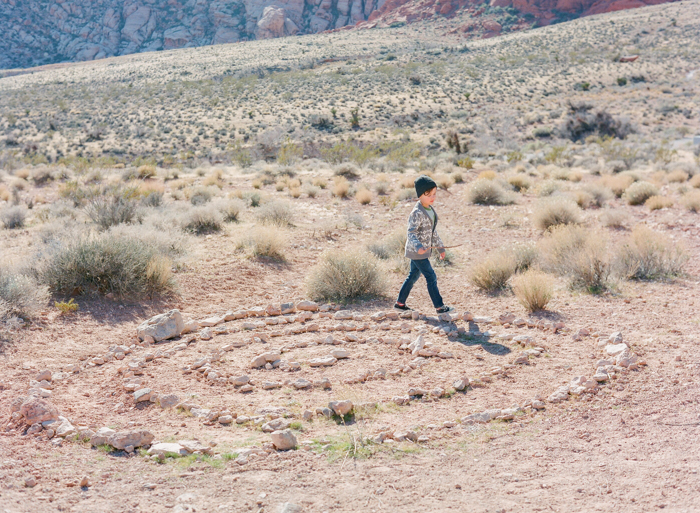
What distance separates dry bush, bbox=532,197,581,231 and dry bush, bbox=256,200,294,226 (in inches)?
212

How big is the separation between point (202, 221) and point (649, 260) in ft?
27.2

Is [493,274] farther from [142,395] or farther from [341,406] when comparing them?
[142,395]

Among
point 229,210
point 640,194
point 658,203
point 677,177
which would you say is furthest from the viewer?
point 677,177

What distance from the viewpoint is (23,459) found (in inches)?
144

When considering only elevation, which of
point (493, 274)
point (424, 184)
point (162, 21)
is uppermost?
point (162, 21)

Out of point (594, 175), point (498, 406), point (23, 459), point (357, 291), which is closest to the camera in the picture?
point (23, 459)

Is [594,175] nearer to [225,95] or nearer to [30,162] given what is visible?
[30,162]

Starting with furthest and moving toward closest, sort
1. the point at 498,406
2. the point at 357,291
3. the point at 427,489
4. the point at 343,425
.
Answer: the point at 357,291
the point at 498,406
the point at 343,425
the point at 427,489

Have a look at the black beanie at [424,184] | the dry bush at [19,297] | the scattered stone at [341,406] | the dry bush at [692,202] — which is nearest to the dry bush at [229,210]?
the dry bush at [19,297]

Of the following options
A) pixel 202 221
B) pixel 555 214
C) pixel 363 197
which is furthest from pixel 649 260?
pixel 202 221

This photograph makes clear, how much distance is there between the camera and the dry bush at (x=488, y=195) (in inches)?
566

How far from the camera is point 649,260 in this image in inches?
320

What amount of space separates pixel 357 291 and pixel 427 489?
4290 millimetres

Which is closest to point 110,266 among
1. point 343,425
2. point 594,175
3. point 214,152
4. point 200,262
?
point 200,262
